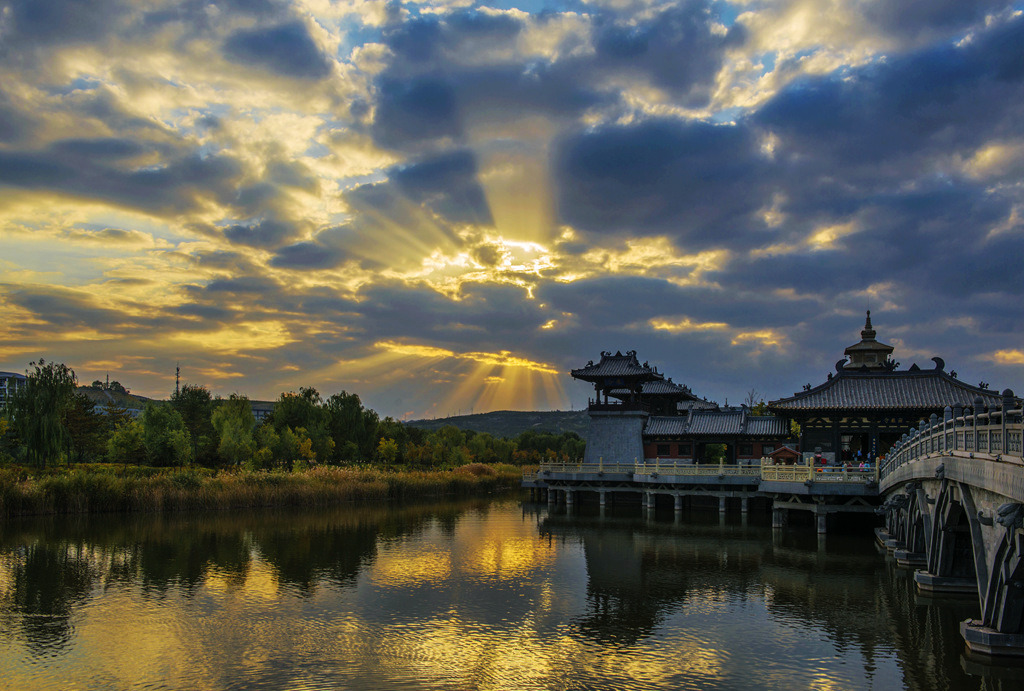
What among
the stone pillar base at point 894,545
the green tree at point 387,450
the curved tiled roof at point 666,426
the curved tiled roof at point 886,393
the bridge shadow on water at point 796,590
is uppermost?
the curved tiled roof at point 886,393

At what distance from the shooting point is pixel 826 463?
41.6 m

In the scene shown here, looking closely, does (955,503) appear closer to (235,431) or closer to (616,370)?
(616,370)

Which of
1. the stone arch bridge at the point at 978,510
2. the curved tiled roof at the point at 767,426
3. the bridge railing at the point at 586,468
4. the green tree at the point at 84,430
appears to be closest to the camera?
the stone arch bridge at the point at 978,510

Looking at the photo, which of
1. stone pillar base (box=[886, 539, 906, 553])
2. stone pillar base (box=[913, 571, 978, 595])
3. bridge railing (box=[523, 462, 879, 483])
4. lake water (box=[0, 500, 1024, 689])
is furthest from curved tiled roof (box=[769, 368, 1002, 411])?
stone pillar base (box=[913, 571, 978, 595])

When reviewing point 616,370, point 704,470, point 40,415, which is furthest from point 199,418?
point 704,470

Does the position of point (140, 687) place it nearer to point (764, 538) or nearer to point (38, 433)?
point (764, 538)

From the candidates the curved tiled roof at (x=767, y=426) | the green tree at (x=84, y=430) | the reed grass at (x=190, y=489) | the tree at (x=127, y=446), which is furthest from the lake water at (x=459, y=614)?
the green tree at (x=84, y=430)

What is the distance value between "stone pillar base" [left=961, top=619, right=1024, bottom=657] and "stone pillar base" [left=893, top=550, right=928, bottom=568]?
35.2ft

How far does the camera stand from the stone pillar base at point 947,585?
19344 mm

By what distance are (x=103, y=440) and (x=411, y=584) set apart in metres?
49.6

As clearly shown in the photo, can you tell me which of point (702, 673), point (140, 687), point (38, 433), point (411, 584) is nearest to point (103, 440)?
point (38, 433)

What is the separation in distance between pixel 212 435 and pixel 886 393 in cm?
5329

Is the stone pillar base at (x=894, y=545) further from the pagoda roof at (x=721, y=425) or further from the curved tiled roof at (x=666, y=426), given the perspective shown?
the curved tiled roof at (x=666, y=426)

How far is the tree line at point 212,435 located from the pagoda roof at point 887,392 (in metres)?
19.2
